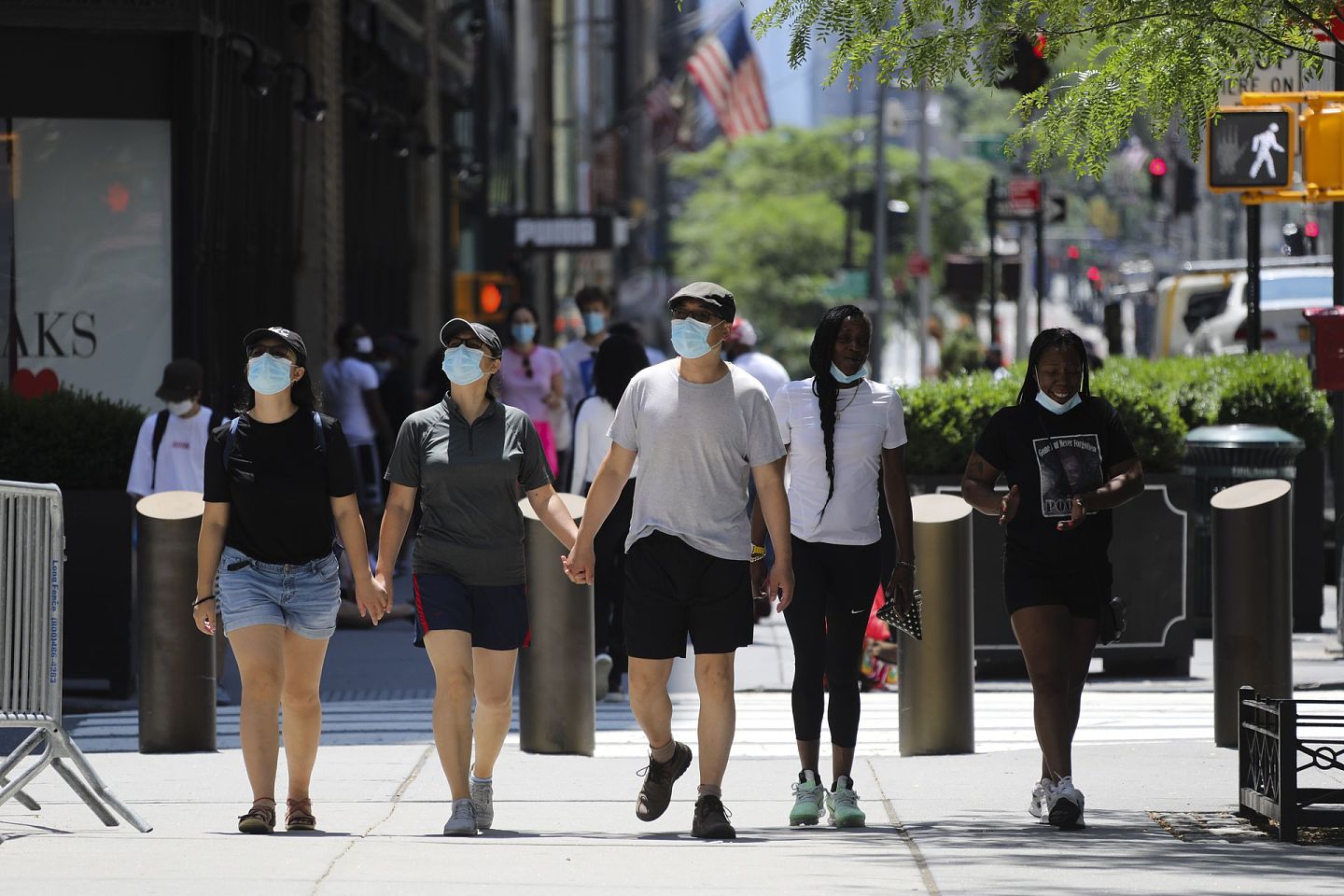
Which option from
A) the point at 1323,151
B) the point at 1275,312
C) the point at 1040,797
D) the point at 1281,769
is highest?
the point at 1323,151

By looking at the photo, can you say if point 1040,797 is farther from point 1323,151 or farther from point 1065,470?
point 1323,151

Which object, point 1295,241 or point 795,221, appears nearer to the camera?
point 1295,241

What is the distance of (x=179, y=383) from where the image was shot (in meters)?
11.8

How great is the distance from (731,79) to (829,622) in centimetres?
4258

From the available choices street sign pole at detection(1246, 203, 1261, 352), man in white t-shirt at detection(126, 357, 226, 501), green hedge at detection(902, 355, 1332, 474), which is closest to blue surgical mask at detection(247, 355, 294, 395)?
man in white t-shirt at detection(126, 357, 226, 501)

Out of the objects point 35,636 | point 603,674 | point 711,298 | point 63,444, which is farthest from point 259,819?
point 63,444

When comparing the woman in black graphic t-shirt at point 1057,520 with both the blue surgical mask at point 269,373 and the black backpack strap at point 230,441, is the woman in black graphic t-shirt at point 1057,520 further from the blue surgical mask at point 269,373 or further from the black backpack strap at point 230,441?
the black backpack strap at point 230,441

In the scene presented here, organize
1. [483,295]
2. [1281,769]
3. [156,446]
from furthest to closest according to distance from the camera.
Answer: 1. [483,295]
2. [156,446]
3. [1281,769]

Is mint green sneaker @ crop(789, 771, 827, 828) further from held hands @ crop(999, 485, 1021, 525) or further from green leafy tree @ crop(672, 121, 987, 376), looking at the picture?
green leafy tree @ crop(672, 121, 987, 376)

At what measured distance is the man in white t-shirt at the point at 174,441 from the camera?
453 inches

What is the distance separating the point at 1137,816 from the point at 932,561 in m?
1.89

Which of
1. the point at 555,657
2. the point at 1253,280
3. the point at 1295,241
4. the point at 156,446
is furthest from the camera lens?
the point at 1295,241

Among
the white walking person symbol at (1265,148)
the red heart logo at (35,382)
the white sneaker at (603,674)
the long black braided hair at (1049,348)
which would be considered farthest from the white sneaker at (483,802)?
the red heart logo at (35,382)

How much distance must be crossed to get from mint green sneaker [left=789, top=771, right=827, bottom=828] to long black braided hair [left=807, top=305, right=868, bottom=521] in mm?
940
